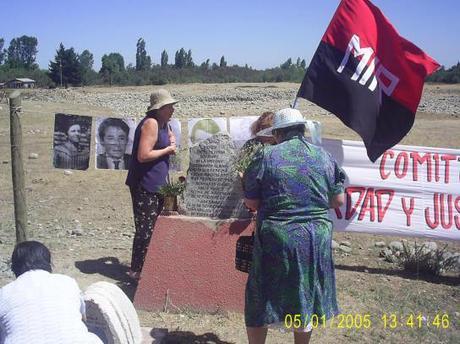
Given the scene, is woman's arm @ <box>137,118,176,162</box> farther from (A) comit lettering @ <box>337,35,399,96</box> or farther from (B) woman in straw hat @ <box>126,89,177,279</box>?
(A) comit lettering @ <box>337,35,399,96</box>

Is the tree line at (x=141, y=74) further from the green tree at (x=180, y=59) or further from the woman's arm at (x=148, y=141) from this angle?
the woman's arm at (x=148, y=141)

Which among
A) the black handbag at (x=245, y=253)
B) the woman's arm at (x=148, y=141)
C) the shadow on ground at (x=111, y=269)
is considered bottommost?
the shadow on ground at (x=111, y=269)

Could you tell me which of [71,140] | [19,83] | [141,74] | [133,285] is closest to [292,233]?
[133,285]

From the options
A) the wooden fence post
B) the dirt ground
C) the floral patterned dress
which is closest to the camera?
the floral patterned dress

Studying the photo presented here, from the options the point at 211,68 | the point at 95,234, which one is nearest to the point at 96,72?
the point at 211,68

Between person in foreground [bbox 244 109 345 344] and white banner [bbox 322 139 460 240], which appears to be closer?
person in foreground [bbox 244 109 345 344]

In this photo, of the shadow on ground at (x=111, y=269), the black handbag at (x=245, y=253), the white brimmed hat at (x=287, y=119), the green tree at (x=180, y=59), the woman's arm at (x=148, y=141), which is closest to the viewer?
the white brimmed hat at (x=287, y=119)

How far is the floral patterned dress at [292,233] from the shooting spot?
2.94 meters

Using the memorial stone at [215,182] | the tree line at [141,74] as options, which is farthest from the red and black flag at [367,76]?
the tree line at [141,74]

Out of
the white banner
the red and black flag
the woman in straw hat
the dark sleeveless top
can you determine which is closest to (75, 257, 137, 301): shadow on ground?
the woman in straw hat

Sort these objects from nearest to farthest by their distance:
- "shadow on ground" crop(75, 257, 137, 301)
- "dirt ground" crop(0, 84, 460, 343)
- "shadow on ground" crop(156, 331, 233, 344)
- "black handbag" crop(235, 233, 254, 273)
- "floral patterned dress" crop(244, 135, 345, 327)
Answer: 1. "floral patterned dress" crop(244, 135, 345, 327)
2. "black handbag" crop(235, 233, 254, 273)
3. "shadow on ground" crop(156, 331, 233, 344)
4. "dirt ground" crop(0, 84, 460, 343)
5. "shadow on ground" crop(75, 257, 137, 301)

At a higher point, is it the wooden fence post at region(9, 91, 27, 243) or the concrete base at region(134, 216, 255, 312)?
the wooden fence post at region(9, 91, 27, 243)

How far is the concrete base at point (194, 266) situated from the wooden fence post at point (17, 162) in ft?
4.61

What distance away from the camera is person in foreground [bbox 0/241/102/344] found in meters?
2.30
